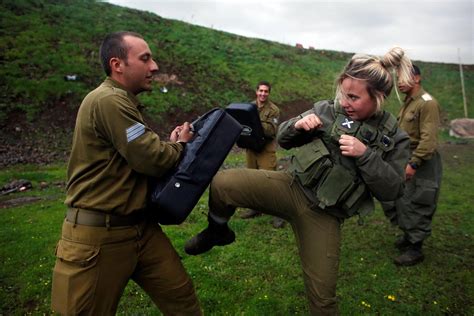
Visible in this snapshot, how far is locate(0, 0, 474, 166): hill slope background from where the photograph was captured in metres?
14.2

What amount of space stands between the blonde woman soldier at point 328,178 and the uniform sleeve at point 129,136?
76 centimetres

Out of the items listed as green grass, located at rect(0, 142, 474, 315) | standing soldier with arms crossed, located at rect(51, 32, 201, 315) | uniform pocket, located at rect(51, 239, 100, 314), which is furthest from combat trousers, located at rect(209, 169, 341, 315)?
green grass, located at rect(0, 142, 474, 315)

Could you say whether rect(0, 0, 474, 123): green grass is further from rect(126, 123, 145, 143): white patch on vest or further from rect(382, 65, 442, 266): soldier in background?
rect(126, 123, 145, 143): white patch on vest

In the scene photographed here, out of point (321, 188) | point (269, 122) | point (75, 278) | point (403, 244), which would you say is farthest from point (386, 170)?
point (269, 122)

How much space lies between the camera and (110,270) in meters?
2.67

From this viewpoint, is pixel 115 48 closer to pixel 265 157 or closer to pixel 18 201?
pixel 265 157

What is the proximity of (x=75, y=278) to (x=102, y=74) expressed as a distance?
16912 millimetres

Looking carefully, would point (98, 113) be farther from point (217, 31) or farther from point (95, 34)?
point (217, 31)

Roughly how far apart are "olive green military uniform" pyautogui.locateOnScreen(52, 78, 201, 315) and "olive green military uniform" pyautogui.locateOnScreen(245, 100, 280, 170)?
5196mm

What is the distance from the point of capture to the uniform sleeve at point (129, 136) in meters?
2.49

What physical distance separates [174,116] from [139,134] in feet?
49.0

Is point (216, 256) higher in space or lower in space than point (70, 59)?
lower

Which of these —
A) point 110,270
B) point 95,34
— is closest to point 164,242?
point 110,270

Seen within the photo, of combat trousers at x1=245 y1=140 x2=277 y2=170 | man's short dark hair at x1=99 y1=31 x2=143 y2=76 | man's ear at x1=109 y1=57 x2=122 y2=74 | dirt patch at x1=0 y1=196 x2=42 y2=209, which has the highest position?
man's short dark hair at x1=99 y1=31 x2=143 y2=76
